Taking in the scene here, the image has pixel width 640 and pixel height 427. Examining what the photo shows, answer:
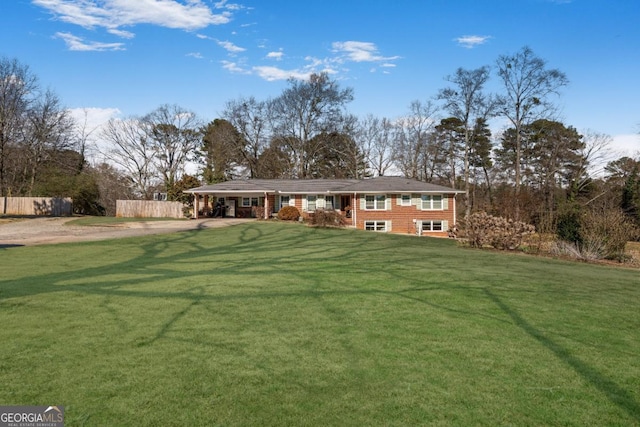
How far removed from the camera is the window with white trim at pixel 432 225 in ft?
110

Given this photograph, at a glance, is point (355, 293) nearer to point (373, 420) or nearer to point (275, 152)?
point (373, 420)

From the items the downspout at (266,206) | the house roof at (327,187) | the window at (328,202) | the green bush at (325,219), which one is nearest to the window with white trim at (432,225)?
the house roof at (327,187)

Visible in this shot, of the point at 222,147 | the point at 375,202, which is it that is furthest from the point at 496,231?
the point at 222,147

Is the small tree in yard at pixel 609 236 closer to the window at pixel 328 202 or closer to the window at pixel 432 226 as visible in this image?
the window at pixel 432 226

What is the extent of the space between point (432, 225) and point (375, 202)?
4.98 metres

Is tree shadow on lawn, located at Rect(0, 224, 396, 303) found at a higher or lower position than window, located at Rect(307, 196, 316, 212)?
lower

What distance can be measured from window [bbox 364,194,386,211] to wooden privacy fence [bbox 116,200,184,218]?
51.9 feet

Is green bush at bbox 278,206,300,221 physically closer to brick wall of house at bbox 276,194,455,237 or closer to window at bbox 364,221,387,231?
brick wall of house at bbox 276,194,455,237

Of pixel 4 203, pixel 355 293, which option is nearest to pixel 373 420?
pixel 355 293

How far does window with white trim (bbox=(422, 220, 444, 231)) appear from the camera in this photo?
33406 millimetres

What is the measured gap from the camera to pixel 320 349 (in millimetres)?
4512

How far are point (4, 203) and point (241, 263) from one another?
108 ft

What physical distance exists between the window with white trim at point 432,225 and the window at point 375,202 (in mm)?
3701

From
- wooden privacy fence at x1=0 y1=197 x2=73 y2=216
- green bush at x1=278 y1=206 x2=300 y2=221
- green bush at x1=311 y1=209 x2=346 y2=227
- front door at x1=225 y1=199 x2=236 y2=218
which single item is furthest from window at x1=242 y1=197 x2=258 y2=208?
wooden privacy fence at x1=0 y1=197 x2=73 y2=216
